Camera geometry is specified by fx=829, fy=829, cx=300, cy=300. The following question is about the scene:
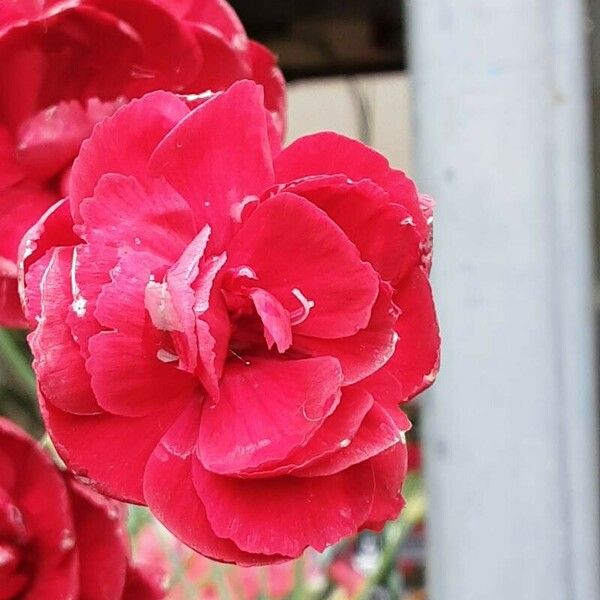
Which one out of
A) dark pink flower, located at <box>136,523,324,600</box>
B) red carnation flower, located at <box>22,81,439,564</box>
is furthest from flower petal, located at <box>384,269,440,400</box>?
dark pink flower, located at <box>136,523,324,600</box>

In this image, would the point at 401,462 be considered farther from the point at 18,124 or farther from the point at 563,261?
the point at 563,261

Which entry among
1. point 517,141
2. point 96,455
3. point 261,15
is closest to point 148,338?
point 96,455

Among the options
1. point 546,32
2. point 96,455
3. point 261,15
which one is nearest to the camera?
point 96,455

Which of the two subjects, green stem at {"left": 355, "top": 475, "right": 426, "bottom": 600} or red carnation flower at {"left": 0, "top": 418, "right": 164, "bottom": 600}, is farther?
green stem at {"left": 355, "top": 475, "right": 426, "bottom": 600}

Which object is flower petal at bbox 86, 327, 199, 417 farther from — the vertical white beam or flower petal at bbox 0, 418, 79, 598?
the vertical white beam

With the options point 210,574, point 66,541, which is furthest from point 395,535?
point 66,541

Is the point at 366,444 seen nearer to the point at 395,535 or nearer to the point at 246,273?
the point at 246,273
